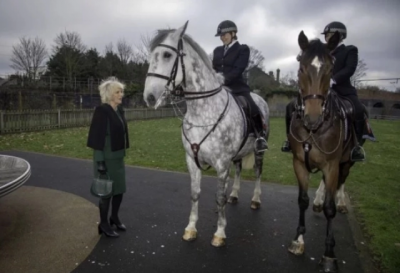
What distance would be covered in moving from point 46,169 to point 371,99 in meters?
55.3

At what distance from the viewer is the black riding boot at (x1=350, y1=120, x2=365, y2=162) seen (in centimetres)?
443

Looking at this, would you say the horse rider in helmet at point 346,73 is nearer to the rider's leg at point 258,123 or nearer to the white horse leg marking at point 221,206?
the rider's leg at point 258,123

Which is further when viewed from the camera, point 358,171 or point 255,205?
point 358,171

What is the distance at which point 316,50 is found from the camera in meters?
3.41

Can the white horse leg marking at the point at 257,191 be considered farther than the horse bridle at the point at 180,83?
Yes

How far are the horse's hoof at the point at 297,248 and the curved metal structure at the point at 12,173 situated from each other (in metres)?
4.10

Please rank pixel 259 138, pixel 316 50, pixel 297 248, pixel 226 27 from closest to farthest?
pixel 316 50 < pixel 297 248 < pixel 226 27 < pixel 259 138

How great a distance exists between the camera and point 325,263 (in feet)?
12.0

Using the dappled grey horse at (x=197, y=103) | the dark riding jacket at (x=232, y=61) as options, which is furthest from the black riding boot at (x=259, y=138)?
the dark riding jacket at (x=232, y=61)

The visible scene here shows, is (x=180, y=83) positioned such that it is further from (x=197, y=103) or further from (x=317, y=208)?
(x=317, y=208)

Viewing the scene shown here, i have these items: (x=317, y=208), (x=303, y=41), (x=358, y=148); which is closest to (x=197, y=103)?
(x=303, y=41)

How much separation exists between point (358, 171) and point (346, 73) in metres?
5.84

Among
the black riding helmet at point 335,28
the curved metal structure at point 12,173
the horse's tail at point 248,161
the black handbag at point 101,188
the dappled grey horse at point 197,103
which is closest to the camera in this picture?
the dappled grey horse at point 197,103

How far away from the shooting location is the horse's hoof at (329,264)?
3.60 metres
